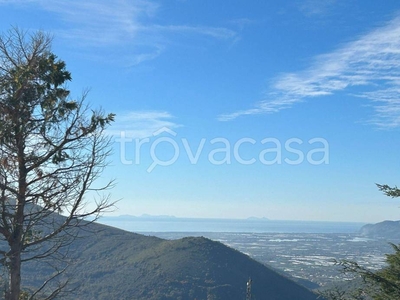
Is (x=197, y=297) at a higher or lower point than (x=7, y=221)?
lower

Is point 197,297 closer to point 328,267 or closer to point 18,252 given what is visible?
point 18,252

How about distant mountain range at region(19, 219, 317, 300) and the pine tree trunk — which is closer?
the pine tree trunk

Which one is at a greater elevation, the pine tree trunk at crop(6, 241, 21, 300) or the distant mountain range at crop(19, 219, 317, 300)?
the pine tree trunk at crop(6, 241, 21, 300)

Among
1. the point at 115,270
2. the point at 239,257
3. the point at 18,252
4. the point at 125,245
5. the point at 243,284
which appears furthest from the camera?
the point at 125,245

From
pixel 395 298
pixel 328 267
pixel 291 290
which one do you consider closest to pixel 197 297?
pixel 291 290

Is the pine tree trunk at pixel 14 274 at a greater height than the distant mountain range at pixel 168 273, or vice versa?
the pine tree trunk at pixel 14 274

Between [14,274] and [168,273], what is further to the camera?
[168,273]

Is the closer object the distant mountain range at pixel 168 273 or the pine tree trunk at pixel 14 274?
the pine tree trunk at pixel 14 274

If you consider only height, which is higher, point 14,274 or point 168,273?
point 14,274
